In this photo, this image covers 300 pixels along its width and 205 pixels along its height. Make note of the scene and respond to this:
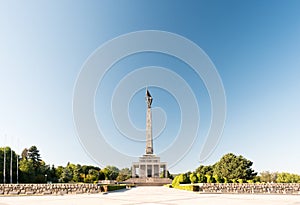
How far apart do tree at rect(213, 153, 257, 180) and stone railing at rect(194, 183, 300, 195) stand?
27.6 meters

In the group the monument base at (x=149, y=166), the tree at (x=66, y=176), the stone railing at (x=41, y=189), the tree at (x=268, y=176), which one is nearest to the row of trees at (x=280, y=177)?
the tree at (x=268, y=176)

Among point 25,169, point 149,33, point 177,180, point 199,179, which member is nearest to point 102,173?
point 25,169

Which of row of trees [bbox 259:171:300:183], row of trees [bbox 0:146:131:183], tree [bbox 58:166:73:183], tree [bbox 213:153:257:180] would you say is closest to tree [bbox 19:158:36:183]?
row of trees [bbox 0:146:131:183]

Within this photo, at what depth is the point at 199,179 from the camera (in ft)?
82.7

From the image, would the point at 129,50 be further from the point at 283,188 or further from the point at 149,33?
the point at 283,188

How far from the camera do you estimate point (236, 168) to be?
44562mm

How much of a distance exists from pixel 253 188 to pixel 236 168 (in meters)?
28.5

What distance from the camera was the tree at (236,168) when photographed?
43.8m

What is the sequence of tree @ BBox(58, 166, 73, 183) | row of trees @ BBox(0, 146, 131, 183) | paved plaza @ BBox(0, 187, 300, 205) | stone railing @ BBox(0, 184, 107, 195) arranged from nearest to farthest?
paved plaza @ BBox(0, 187, 300, 205) < stone railing @ BBox(0, 184, 107, 195) < row of trees @ BBox(0, 146, 131, 183) < tree @ BBox(58, 166, 73, 183)

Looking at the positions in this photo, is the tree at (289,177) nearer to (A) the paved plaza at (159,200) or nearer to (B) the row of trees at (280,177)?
(B) the row of trees at (280,177)

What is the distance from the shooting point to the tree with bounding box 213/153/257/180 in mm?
43781

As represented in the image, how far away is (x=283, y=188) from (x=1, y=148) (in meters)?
34.2

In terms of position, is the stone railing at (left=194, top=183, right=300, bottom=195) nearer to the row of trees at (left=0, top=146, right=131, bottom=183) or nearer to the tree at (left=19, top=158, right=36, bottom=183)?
the row of trees at (left=0, top=146, right=131, bottom=183)

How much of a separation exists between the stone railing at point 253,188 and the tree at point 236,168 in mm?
27589
